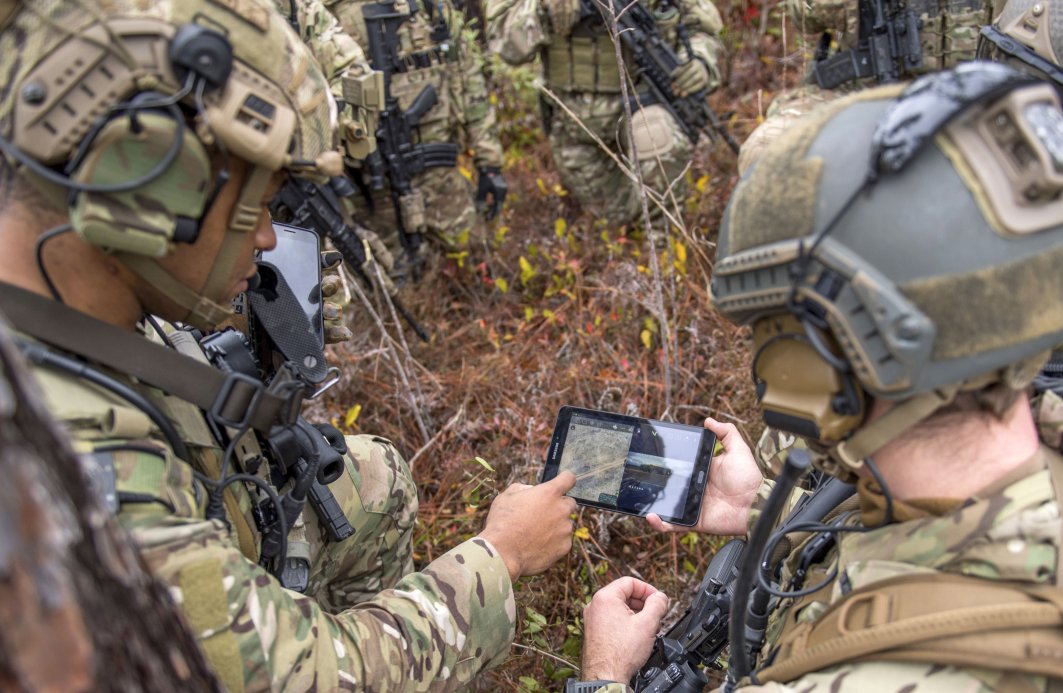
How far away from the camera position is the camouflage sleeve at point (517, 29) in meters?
5.28

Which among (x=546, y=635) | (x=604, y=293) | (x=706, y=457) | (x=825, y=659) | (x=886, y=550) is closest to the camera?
(x=825, y=659)

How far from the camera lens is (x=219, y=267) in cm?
179

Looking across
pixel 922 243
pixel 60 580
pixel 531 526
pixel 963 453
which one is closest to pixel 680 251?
pixel 531 526

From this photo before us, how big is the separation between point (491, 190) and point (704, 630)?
12.9ft

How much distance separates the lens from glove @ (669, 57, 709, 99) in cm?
527

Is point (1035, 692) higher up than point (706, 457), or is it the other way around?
point (1035, 692)

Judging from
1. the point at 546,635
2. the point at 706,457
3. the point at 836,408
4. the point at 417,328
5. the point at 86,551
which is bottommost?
the point at 546,635

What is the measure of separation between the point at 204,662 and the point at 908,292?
1248 millimetres

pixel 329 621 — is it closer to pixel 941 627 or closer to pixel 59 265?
pixel 59 265

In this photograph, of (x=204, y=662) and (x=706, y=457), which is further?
(x=706, y=457)

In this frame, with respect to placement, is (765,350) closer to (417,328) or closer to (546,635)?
(546,635)

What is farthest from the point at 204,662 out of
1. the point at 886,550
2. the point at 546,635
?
the point at 546,635

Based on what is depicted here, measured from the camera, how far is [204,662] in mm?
1251

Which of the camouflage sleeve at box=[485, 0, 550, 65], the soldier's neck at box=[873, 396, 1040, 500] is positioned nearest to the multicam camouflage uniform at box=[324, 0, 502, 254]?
the camouflage sleeve at box=[485, 0, 550, 65]
